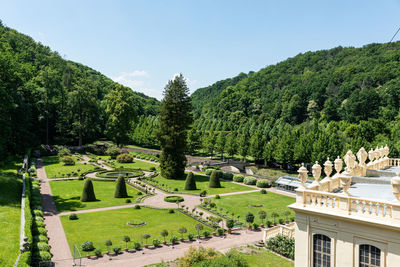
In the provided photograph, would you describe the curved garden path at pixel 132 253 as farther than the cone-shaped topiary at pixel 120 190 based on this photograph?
No

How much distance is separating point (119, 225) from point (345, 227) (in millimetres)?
22758

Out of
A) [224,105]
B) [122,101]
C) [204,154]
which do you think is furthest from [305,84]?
[122,101]

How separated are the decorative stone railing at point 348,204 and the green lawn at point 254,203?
758 inches

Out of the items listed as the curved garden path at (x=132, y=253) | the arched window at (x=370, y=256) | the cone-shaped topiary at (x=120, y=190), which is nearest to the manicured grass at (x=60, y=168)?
the cone-shaped topiary at (x=120, y=190)

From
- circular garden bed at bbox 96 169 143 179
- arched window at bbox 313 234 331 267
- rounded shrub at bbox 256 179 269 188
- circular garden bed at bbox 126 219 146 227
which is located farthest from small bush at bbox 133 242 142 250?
circular garden bed at bbox 96 169 143 179

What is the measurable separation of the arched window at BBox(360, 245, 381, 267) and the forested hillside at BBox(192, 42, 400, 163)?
153 feet

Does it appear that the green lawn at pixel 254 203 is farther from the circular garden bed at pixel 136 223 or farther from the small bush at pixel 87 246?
the small bush at pixel 87 246

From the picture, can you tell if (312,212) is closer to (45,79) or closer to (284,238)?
(284,238)

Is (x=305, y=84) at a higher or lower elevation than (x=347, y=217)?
higher

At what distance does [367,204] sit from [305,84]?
13245 centimetres

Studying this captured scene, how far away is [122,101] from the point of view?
78750mm

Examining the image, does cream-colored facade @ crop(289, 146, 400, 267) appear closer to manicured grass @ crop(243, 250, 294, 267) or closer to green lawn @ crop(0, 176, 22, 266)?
manicured grass @ crop(243, 250, 294, 267)

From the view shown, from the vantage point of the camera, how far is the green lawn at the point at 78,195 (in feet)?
113

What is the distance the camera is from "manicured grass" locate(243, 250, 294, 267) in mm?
20516
